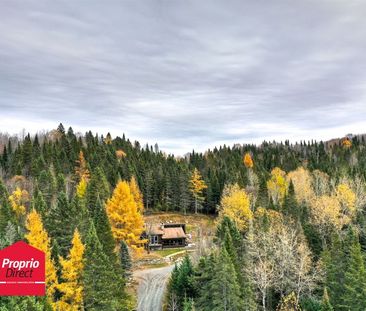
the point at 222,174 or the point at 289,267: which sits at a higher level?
the point at 222,174

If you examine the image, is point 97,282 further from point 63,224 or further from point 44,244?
point 63,224

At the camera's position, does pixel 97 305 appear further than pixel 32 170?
No

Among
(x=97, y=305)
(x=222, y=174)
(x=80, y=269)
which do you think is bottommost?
(x=97, y=305)

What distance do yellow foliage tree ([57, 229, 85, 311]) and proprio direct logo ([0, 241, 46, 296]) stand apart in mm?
17298

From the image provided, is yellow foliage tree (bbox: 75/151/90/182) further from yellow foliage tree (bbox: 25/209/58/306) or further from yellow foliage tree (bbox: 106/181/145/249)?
yellow foliage tree (bbox: 25/209/58/306)

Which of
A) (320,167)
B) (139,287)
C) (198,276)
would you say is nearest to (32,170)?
(139,287)

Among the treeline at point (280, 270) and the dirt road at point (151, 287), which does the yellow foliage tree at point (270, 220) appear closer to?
the treeline at point (280, 270)

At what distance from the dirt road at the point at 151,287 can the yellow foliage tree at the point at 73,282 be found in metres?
13.1

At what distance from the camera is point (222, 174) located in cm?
11869

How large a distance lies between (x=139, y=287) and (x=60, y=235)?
15.6m

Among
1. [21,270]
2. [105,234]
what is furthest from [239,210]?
[21,270]

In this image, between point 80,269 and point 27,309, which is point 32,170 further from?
point 27,309

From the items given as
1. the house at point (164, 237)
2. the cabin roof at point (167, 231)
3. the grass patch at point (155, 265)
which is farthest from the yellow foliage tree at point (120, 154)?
the grass patch at point (155, 265)

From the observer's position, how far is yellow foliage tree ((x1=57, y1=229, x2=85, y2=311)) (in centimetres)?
3734
